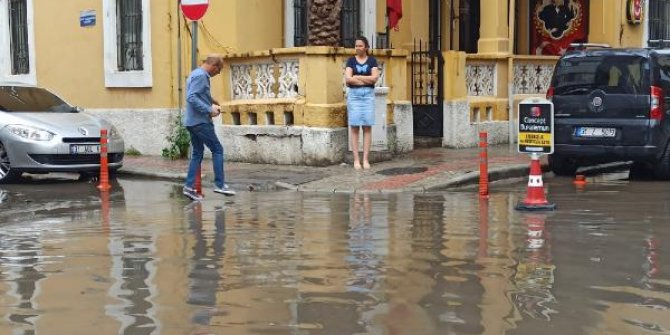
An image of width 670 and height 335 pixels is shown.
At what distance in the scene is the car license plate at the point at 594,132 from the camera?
12.9 metres

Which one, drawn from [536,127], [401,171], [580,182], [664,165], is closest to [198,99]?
[401,171]

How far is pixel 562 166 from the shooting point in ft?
45.8

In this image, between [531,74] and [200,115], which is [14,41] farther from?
[531,74]

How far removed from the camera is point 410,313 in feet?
18.7

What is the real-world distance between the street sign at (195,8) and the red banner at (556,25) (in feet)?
36.0

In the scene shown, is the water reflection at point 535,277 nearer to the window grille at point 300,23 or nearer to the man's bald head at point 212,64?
the man's bald head at point 212,64

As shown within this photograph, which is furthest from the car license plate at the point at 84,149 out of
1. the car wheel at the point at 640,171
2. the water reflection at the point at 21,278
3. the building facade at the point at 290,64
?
the car wheel at the point at 640,171

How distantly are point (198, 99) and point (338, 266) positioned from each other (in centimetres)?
480

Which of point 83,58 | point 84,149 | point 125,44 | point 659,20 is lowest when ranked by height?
point 84,149

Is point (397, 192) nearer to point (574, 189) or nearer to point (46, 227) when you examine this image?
point (574, 189)

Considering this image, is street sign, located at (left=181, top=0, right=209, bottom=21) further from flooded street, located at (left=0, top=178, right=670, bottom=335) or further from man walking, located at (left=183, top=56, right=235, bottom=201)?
flooded street, located at (left=0, top=178, right=670, bottom=335)

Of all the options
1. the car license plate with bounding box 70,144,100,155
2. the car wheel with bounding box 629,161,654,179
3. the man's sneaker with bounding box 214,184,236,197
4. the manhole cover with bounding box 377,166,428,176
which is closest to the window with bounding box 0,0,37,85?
the car license plate with bounding box 70,144,100,155

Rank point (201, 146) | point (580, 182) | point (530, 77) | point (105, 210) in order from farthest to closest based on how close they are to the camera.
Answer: point (530, 77), point (580, 182), point (201, 146), point (105, 210)

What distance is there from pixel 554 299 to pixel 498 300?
0.36 m
